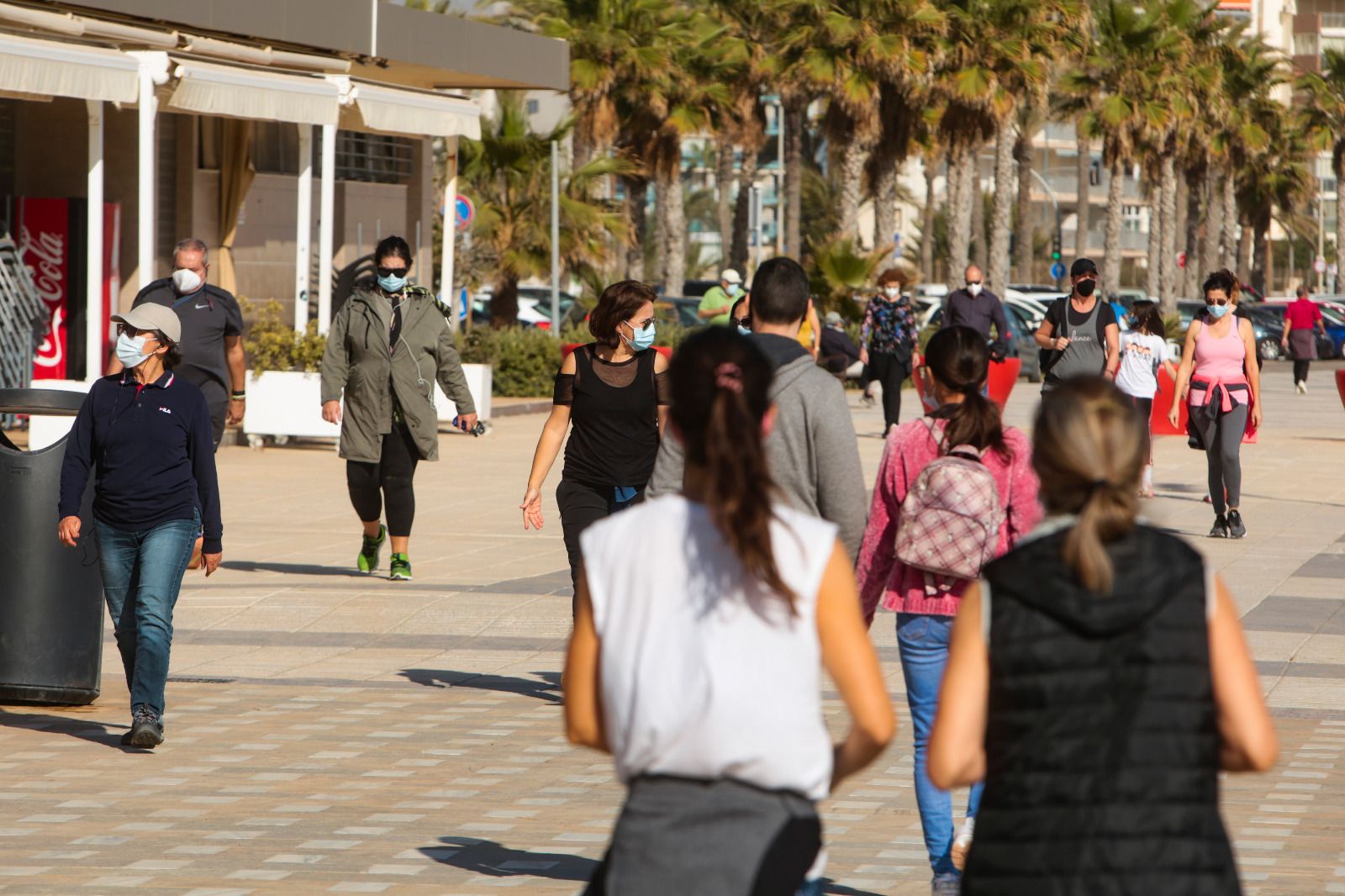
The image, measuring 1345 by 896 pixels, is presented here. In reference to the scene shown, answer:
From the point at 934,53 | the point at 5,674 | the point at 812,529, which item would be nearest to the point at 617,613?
the point at 812,529

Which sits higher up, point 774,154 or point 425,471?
point 774,154

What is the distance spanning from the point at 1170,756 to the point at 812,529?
60cm

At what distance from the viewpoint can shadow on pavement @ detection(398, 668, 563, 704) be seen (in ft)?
28.4

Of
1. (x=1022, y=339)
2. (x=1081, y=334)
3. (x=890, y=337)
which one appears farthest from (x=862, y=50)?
(x=1081, y=334)

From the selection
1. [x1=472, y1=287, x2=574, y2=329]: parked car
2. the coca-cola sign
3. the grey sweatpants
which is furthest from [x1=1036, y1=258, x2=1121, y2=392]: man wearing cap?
[x1=472, y1=287, x2=574, y2=329]: parked car

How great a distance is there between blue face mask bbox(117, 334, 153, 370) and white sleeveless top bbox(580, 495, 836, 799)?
4.64 meters

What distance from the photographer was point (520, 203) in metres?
31.3

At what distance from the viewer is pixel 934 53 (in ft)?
137

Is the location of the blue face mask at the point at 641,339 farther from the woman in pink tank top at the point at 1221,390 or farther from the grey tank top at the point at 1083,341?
the woman in pink tank top at the point at 1221,390

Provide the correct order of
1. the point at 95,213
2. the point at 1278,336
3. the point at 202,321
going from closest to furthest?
the point at 202,321
the point at 95,213
the point at 1278,336

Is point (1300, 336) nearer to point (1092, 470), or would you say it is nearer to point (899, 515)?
point (899, 515)

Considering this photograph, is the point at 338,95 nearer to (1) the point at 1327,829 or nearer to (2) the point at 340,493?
(2) the point at 340,493

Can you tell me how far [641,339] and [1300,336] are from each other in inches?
1102

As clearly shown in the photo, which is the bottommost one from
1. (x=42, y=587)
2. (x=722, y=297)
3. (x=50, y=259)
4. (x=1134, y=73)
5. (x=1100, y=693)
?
(x=42, y=587)
